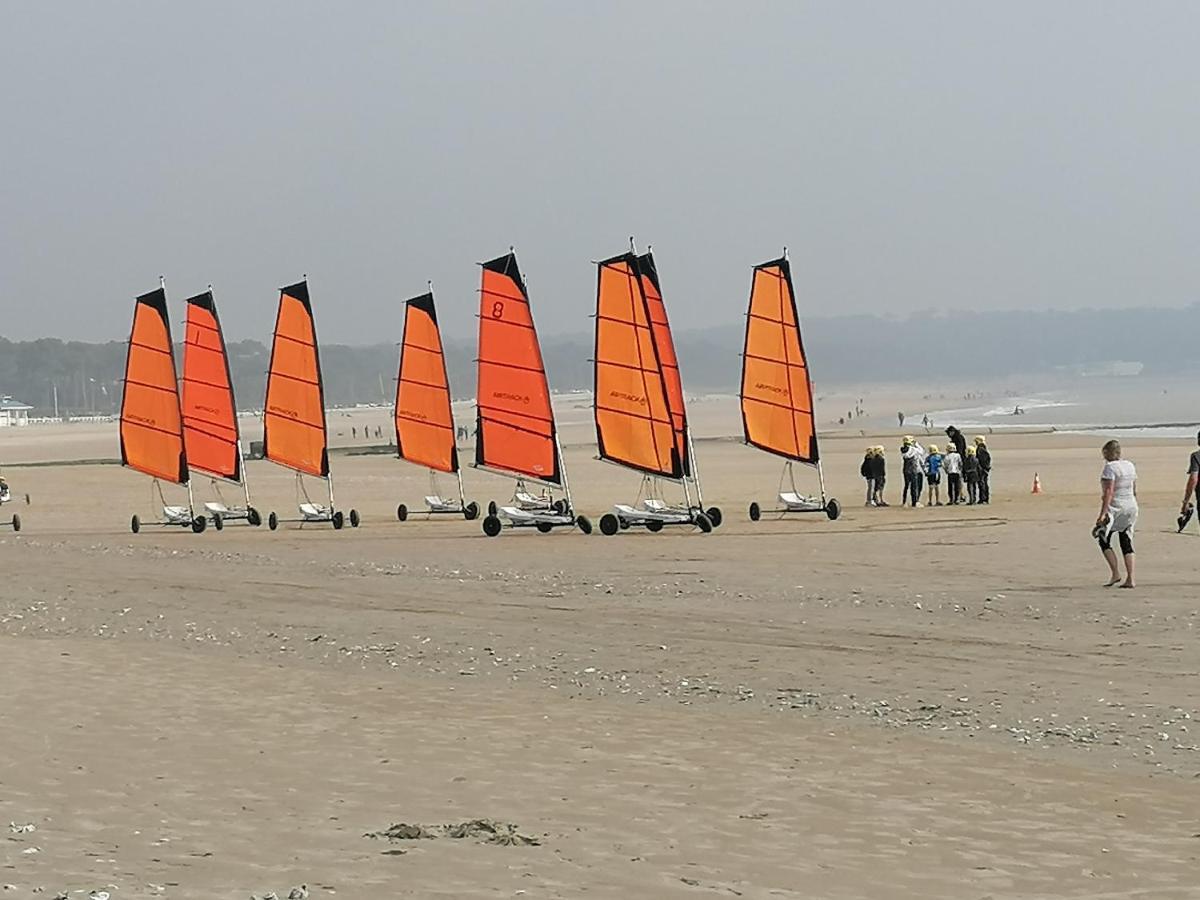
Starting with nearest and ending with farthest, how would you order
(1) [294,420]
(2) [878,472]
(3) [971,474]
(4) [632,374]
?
(4) [632,374] < (3) [971,474] < (2) [878,472] < (1) [294,420]

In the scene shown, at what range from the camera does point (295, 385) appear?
29.8 metres

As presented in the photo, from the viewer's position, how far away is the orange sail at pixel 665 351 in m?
24.2

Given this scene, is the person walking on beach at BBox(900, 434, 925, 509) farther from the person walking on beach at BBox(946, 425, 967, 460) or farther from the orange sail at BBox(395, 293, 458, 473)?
the orange sail at BBox(395, 293, 458, 473)

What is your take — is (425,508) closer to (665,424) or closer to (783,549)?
(665,424)

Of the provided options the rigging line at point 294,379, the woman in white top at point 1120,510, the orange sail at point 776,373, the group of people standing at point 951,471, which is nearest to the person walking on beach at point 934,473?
the group of people standing at point 951,471

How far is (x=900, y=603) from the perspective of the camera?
1362 cm

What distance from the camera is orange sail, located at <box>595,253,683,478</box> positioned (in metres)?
24.2

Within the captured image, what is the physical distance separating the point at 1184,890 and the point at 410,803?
9.84 feet

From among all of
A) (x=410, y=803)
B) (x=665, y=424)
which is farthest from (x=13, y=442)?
(x=410, y=803)

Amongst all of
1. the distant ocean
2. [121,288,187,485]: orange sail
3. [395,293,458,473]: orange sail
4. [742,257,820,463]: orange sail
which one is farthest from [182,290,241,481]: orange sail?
the distant ocean

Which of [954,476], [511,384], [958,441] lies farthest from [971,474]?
[511,384]

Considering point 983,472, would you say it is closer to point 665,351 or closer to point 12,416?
point 665,351

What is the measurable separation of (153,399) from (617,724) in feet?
73.7

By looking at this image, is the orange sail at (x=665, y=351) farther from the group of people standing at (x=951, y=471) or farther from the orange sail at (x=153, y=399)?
the orange sail at (x=153, y=399)
